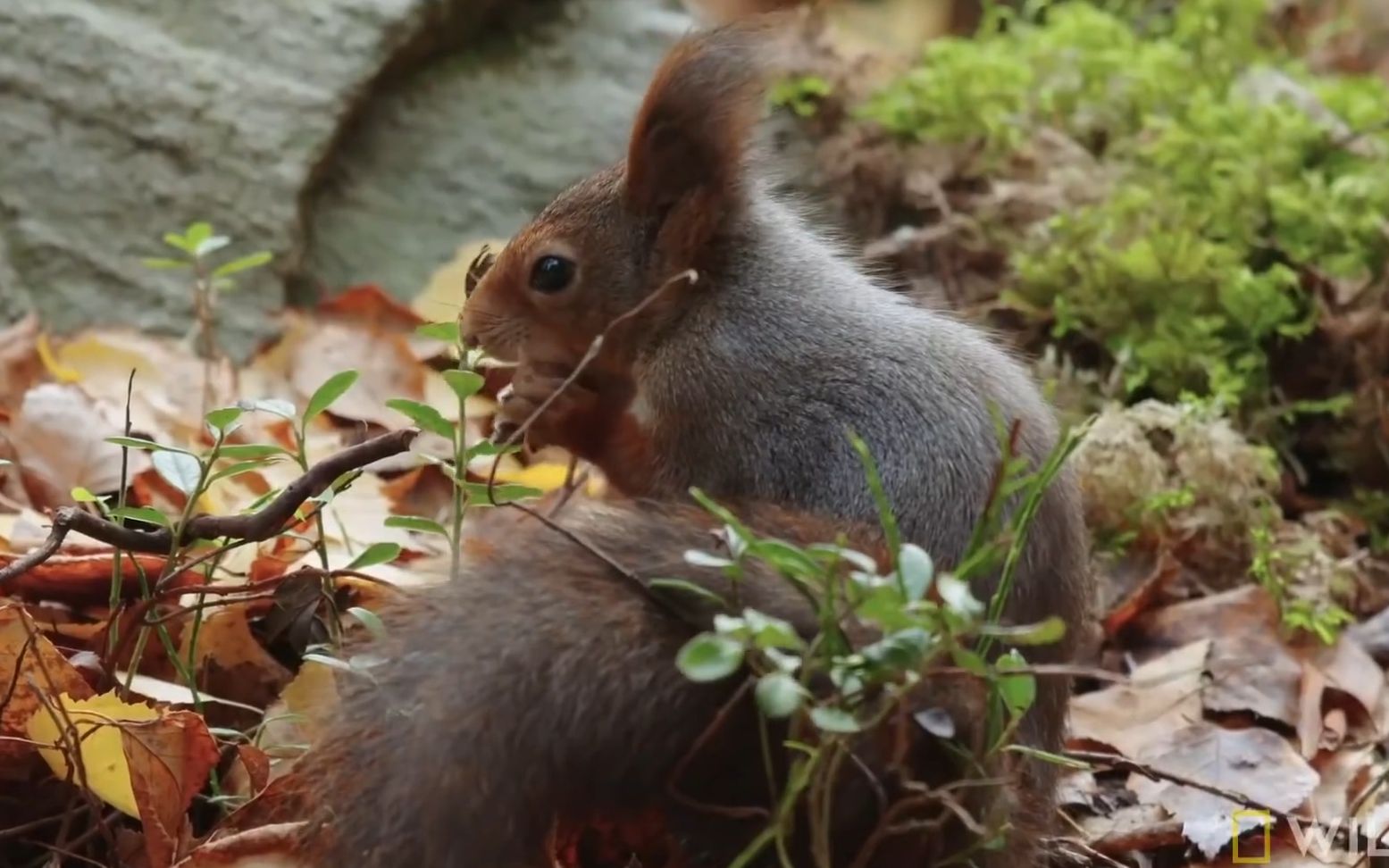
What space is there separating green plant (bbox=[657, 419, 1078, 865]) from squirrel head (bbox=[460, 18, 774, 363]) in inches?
22.9

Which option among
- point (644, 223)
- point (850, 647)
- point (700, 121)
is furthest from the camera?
point (644, 223)

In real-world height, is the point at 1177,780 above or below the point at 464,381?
below

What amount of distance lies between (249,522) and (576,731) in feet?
1.28

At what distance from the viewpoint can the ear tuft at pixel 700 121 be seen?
68.3 inches

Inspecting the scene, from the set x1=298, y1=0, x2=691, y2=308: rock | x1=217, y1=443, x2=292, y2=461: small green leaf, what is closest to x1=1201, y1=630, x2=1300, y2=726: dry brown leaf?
x1=217, y1=443, x2=292, y2=461: small green leaf

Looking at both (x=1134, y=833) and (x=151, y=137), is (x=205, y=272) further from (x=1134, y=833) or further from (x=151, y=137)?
(x=1134, y=833)

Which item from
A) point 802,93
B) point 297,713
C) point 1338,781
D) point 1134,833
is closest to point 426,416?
point 297,713

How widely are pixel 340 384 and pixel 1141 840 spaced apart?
972 mm

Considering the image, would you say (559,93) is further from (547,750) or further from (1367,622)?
(547,750)

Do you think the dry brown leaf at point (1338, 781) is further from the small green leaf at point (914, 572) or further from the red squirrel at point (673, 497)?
the small green leaf at point (914, 572)

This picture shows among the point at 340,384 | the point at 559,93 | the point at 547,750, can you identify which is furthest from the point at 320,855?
the point at 559,93

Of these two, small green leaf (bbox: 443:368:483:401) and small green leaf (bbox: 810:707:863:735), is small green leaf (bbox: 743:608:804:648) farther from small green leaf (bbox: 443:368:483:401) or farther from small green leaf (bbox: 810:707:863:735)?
small green leaf (bbox: 443:368:483:401)

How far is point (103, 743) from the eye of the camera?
1452 millimetres

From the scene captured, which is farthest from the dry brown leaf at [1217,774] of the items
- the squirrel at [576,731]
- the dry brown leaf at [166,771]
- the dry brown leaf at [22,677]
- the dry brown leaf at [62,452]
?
the dry brown leaf at [62,452]
